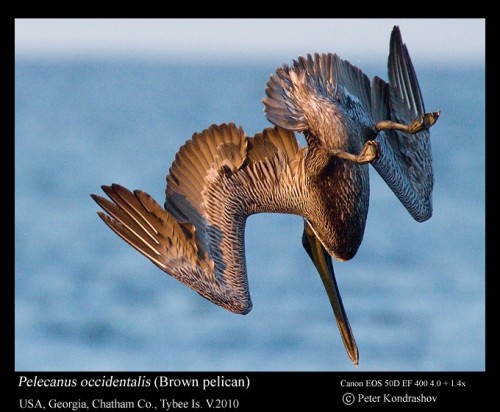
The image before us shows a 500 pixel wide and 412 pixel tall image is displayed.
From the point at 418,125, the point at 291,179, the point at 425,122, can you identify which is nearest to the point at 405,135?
the point at 291,179

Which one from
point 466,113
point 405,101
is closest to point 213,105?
point 466,113

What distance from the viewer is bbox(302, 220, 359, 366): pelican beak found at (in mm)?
9875

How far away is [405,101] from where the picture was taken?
1009cm

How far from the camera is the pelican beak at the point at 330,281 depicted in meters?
9.88

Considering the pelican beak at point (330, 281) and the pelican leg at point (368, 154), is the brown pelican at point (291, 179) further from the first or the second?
the pelican leg at point (368, 154)

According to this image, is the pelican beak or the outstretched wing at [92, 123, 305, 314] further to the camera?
the pelican beak

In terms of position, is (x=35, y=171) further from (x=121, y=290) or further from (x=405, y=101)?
(x=405, y=101)

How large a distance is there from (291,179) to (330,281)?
0.90 meters

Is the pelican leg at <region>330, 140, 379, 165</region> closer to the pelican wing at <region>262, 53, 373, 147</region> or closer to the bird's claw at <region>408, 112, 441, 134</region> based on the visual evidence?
the bird's claw at <region>408, 112, 441, 134</region>

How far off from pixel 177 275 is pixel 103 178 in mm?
31523

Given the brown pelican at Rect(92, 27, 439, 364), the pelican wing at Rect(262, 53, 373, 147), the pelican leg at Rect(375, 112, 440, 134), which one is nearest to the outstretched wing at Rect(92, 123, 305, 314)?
the brown pelican at Rect(92, 27, 439, 364)

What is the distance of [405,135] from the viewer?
1015cm

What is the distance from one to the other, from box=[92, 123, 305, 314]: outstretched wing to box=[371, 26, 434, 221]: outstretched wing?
737 mm

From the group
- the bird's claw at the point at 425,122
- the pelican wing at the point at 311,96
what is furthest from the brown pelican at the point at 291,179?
the bird's claw at the point at 425,122
